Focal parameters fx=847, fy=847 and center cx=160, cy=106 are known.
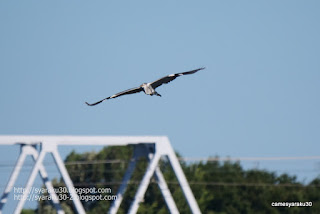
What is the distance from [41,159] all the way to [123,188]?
2810 millimetres

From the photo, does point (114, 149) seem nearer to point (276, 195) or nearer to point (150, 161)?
point (276, 195)

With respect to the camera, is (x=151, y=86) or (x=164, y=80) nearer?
(x=151, y=86)

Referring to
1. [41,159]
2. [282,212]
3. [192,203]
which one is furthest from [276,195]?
[41,159]

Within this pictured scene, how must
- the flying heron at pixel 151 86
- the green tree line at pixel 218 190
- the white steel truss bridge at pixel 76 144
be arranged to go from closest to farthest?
the flying heron at pixel 151 86 < the white steel truss bridge at pixel 76 144 < the green tree line at pixel 218 190

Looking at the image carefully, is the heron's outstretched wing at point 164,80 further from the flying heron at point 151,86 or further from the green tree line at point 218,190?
the green tree line at point 218,190

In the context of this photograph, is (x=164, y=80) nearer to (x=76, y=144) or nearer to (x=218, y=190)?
(x=76, y=144)

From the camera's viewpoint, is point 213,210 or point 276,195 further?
point 213,210

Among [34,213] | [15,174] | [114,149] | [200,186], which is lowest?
[15,174]

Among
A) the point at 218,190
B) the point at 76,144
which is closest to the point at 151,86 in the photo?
the point at 76,144

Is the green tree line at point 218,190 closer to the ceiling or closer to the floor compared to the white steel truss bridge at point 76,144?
closer to the ceiling

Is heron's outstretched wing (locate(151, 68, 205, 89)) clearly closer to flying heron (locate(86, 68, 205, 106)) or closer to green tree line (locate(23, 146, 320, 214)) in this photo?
flying heron (locate(86, 68, 205, 106))

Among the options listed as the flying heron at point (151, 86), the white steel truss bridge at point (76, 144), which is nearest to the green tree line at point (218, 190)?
the white steel truss bridge at point (76, 144)

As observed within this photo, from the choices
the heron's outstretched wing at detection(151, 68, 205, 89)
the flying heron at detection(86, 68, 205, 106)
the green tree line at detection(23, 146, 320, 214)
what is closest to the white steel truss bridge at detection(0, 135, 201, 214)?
the flying heron at detection(86, 68, 205, 106)

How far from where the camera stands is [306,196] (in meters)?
44.5
